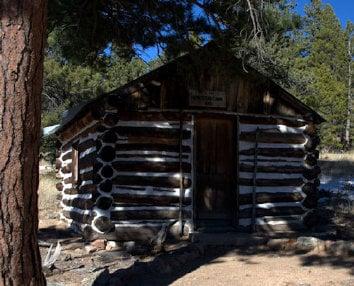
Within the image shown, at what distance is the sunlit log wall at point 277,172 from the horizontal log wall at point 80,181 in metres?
3.05

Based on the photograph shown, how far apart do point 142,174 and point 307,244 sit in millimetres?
3382

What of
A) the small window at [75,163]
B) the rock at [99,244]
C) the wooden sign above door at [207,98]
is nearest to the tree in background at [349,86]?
the small window at [75,163]

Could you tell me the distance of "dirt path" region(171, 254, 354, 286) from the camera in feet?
25.1

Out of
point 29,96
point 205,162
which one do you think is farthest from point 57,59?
point 29,96

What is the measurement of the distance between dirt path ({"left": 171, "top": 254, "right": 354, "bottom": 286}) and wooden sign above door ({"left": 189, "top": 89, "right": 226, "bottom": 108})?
133 inches

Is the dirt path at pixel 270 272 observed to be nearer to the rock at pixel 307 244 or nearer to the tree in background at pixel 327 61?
the rock at pixel 307 244

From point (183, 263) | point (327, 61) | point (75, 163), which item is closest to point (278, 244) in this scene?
point (183, 263)

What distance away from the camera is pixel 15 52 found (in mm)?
4562

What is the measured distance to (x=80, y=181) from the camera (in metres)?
12.5

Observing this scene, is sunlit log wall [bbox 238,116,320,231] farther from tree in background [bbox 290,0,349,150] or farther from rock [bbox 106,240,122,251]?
tree in background [bbox 290,0,349,150]

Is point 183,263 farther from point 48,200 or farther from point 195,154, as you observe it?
point 48,200

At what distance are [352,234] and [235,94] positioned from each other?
3.65 metres

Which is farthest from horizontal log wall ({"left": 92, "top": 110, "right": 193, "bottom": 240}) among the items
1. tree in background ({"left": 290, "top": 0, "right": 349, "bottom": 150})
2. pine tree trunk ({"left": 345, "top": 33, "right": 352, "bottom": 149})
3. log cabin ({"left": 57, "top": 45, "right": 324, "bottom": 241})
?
pine tree trunk ({"left": 345, "top": 33, "right": 352, "bottom": 149})

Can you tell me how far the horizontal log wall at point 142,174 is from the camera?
34.6 feet
